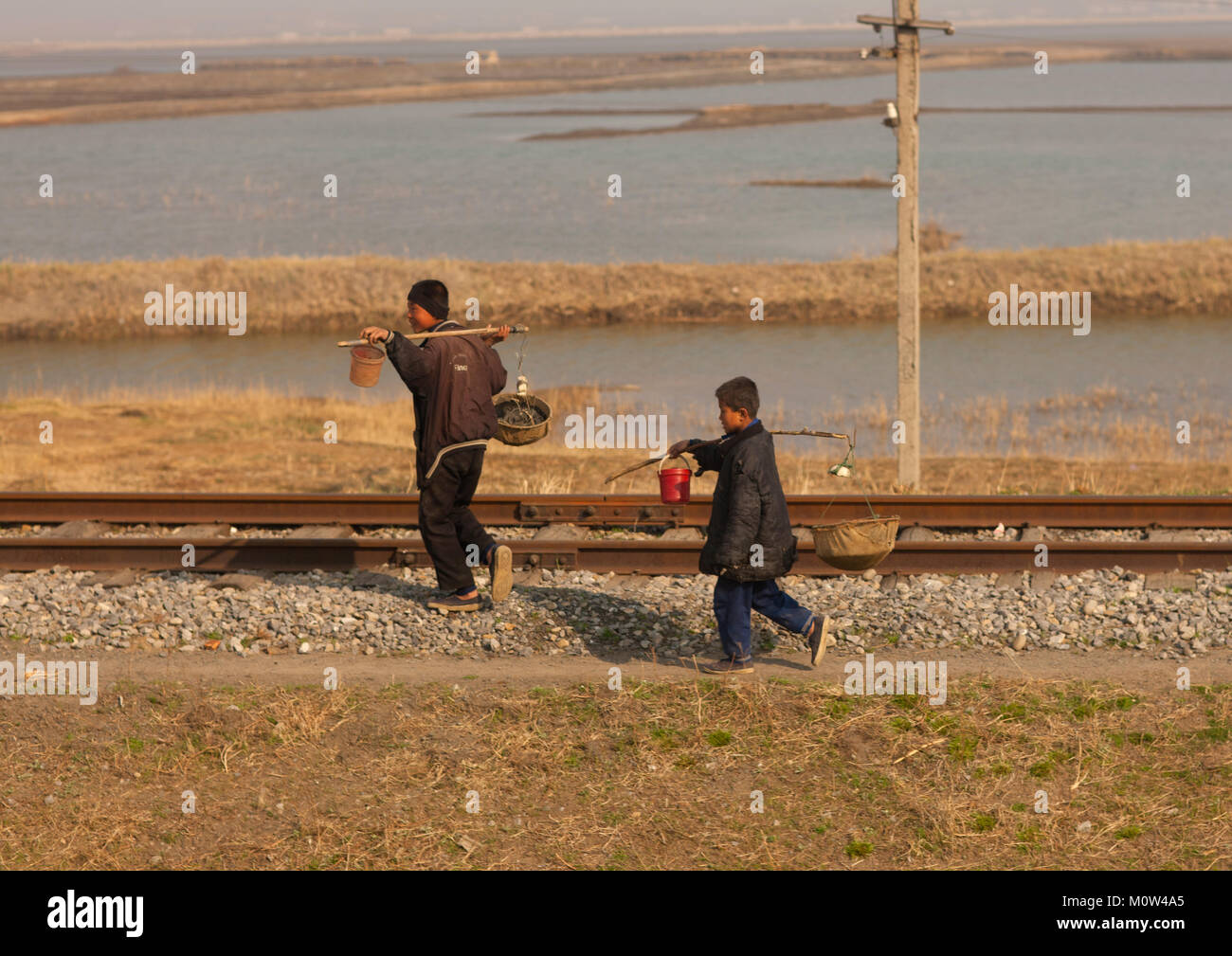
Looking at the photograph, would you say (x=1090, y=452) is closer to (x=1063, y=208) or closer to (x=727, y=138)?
(x=1063, y=208)

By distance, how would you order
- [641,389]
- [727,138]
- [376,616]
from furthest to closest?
1. [727,138]
2. [641,389]
3. [376,616]

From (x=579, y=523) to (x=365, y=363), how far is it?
11.2ft

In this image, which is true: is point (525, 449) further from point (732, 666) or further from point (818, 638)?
point (818, 638)

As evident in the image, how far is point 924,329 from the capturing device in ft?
90.9

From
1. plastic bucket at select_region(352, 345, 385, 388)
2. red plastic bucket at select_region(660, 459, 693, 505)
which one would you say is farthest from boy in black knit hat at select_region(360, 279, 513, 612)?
red plastic bucket at select_region(660, 459, 693, 505)

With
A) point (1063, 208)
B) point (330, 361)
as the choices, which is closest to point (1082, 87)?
point (1063, 208)

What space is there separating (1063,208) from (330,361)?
89.6 feet

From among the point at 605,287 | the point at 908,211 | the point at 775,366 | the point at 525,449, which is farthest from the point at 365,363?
the point at 605,287

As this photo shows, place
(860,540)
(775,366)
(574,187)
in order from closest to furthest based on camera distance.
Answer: (860,540) → (775,366) → (574,187)

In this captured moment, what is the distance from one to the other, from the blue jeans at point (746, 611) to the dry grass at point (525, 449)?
16.4 ft

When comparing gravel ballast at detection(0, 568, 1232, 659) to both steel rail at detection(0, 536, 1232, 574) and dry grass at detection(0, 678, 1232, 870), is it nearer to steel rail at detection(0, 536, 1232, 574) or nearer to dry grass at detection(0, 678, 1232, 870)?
steel rail at detection(0, 536, 1232, 574)

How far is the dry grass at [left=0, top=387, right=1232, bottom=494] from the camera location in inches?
551

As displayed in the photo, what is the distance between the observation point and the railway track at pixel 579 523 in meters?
10.3

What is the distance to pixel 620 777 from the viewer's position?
7160 mm
